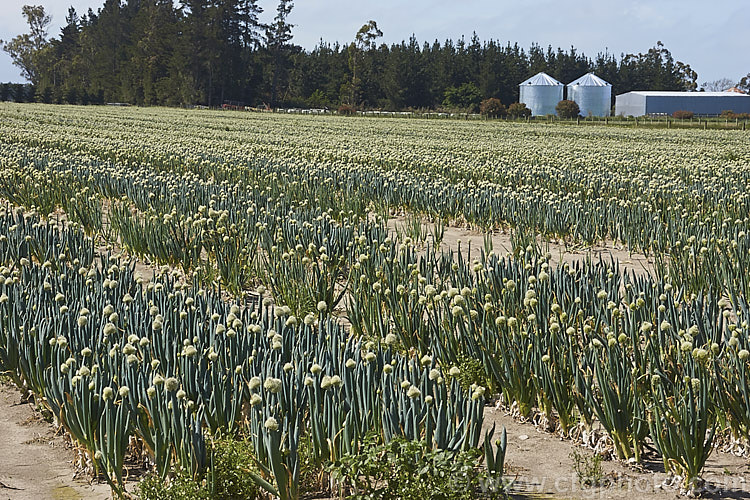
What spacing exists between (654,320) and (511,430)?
1.26m

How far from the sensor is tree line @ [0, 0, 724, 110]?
82.4m

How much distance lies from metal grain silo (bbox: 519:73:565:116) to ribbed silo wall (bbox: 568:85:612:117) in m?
2.13

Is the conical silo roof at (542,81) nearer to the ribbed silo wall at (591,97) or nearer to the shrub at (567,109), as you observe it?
the ribbed silo wall at (591,97)

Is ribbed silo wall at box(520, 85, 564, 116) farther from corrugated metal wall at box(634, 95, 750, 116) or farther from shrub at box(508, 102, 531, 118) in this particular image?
shrub at box(508, 102, 531, 118)

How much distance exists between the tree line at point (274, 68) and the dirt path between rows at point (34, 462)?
75.6m

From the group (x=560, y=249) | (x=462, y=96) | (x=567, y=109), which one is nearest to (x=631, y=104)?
(x=462, y=96)

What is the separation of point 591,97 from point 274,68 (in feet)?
117

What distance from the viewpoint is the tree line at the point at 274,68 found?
82.4 m

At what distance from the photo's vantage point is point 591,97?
80.1 meters

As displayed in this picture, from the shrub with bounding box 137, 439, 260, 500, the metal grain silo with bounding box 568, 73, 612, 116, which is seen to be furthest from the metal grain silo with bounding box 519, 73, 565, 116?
the shrub with bounding box 137, 439, 260, 500

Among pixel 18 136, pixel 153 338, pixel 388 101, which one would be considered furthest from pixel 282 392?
pixel 388 101

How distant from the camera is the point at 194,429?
3184mm

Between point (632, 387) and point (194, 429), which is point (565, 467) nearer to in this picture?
point (632, 387)

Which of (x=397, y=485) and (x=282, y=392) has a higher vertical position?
(x=282, y=392)
